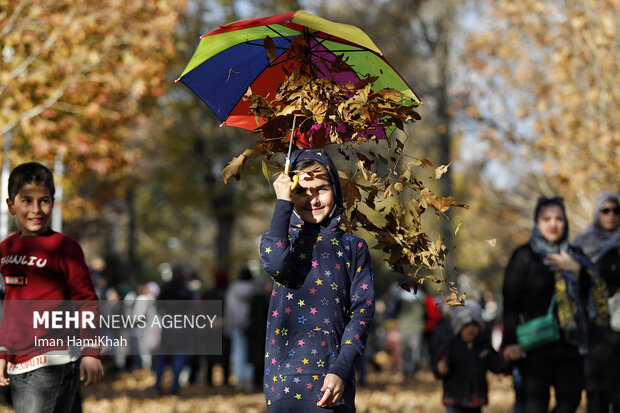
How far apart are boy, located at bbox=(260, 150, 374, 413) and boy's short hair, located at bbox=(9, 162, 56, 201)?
5.32 feet

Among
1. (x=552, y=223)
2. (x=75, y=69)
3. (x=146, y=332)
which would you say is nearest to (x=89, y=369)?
(x=552, y=223)

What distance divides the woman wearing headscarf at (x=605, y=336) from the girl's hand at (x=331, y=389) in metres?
4.23

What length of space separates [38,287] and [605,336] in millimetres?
4919

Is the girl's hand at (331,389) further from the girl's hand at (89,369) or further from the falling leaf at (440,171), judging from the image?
the girl's hand at (89,369)

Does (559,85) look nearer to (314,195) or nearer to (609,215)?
(609,215)

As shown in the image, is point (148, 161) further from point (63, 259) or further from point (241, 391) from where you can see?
point (63, 259)

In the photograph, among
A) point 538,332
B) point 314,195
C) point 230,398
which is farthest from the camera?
point 230,398

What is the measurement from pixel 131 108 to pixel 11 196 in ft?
36.3

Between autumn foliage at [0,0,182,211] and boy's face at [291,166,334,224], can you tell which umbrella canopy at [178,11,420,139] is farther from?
autumn foliage at [0,0,182,211]

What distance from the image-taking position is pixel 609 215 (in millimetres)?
7895

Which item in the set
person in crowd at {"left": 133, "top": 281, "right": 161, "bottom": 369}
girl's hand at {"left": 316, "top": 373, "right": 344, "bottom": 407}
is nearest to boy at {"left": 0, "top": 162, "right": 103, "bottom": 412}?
girl's hand at {"left": 316, "top": 373, "right": 344, "bottom": 407}

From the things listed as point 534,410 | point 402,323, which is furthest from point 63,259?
point 402,323

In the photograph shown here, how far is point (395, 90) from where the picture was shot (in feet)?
15.5

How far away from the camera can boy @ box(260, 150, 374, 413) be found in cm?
409
